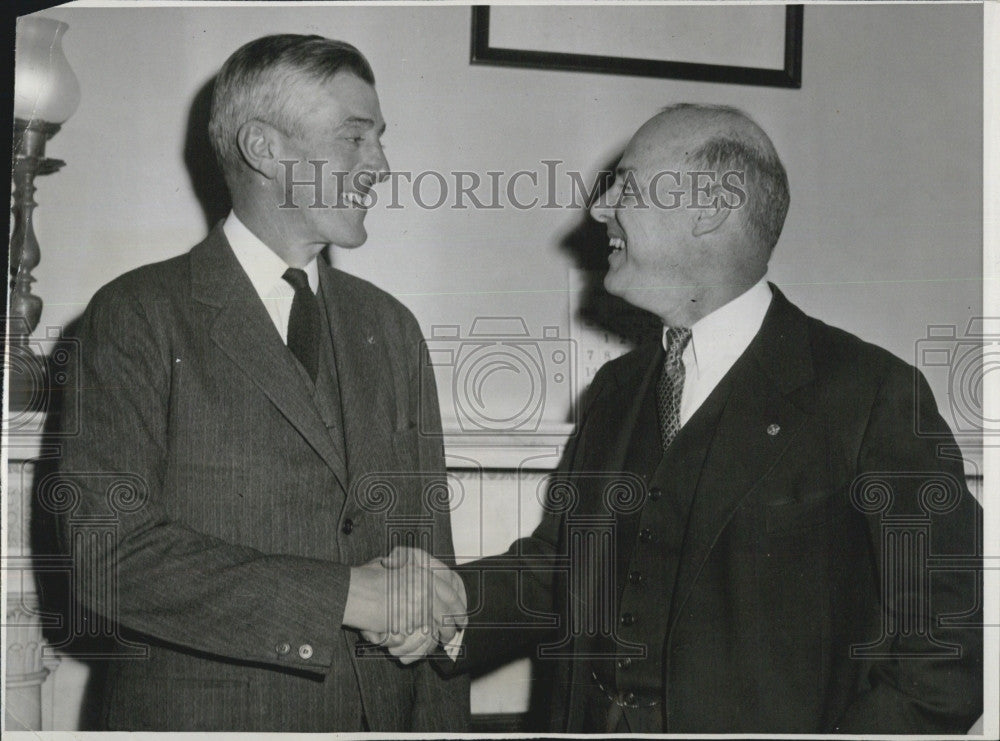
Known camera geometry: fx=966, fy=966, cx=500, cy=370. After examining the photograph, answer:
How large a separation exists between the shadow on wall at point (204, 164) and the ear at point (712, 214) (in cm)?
80

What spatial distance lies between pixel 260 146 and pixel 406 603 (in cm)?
81

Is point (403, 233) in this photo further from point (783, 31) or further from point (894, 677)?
point (894, 677)

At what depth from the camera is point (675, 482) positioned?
155cm

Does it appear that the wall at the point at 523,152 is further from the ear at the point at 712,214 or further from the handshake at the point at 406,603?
the handshake at the point at 406,603

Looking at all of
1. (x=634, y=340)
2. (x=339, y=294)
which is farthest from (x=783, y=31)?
(x=339, y=294)

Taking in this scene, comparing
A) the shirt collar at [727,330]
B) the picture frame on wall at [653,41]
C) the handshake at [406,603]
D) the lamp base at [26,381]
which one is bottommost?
the handshake at [406,603]

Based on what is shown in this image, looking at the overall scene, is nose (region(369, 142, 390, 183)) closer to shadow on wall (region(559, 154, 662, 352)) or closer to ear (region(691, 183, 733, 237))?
shadow on wall (region(559, 154, 662, 352))

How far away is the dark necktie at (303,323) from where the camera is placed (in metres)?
1.63

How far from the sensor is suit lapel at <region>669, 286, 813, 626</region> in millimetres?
1531

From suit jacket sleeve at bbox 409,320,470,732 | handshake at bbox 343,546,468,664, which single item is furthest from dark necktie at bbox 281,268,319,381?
handshake at bbox 343,546,468,664

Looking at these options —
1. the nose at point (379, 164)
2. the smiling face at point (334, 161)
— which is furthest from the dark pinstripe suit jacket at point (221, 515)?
the nose at point (379, 164)

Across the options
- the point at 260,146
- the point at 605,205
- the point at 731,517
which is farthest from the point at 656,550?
the point at 260,146

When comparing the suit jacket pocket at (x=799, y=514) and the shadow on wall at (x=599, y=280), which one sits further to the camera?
the shadow on wall at (x=599, y=280)

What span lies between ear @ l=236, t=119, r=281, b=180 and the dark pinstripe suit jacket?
151mm
